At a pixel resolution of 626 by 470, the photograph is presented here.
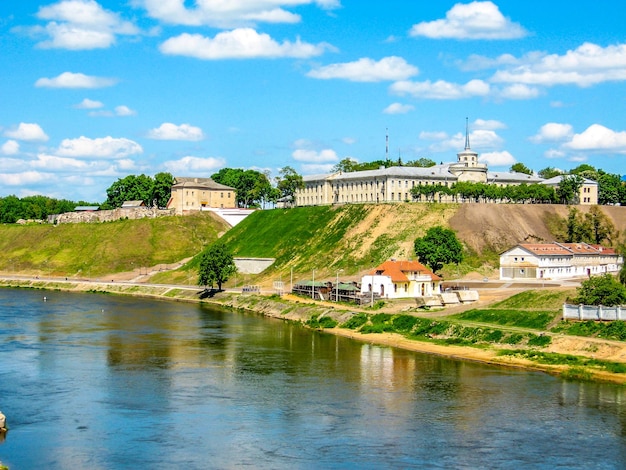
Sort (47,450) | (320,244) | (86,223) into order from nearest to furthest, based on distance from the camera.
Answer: (47,450)
(320,244)
(86,223)

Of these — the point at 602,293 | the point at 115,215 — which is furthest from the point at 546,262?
the point at 115,215

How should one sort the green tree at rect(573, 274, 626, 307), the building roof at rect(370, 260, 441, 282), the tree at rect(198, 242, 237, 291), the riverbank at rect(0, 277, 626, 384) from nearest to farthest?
1. the riverbank at rect(0, 277, 626, 384)
2. the green tree at rect(573, 274, 626, 307)
3. the building roof at rect(370, 260, 441, 282)
4. the tree at rect(198, 242, 237, 291)

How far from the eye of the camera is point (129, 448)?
43.5 metres

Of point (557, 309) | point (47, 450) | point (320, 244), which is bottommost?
point (47, 450)

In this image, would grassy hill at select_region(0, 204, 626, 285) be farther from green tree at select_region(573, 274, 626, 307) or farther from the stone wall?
green tree at select_region(573, 274, 626, 307)

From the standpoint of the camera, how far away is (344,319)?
3639 inches

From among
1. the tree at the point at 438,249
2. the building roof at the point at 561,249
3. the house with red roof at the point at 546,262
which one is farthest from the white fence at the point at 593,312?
the building roof at the point at 561,249

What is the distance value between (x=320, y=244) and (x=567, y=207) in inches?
1813

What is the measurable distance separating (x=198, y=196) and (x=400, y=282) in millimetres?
103279

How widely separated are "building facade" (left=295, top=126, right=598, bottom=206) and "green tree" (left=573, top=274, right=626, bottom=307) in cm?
8303

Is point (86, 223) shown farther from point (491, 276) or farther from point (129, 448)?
point (129, 448)

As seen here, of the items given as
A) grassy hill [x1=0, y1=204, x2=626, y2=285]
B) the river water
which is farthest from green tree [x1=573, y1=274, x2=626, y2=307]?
grassy hill [x1=0, y1=204, x2=626, y2=285]

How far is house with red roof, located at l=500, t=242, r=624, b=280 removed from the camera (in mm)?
111625

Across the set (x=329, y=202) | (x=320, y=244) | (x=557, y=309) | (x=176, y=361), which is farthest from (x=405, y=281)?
(x=329, y=202)
